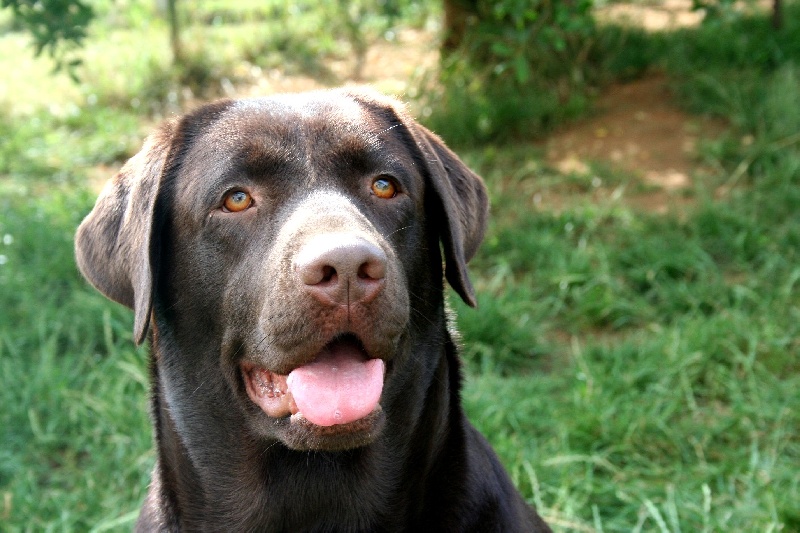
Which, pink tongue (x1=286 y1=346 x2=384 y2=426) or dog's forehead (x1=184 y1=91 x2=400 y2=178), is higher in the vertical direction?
dog's forehead (x1=184 y1=91 x2=400 y2=178)

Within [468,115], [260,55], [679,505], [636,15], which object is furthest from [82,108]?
[679,505]

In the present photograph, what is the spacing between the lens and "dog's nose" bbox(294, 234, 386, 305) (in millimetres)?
2102

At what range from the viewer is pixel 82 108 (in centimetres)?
805

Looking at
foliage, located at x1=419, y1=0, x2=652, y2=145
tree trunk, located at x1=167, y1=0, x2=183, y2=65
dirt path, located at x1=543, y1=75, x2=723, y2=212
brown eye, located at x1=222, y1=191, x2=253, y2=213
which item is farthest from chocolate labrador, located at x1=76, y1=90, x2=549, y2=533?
tree trunk, located at x1=167, y1=0, x2=183, y2=65

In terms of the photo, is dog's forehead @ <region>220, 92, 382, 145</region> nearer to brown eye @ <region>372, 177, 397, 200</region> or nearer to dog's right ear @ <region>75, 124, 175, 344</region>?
brown eye @ <region>372, 177, 397, 200</region>

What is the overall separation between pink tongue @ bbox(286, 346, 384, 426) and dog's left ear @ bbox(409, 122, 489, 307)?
0.52 metres

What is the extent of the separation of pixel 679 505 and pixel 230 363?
186 cm

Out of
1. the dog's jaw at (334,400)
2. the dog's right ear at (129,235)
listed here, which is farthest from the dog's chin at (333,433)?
the dog's right ear at (129,235)

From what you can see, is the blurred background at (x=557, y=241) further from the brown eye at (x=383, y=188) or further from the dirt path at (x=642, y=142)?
the brown eye at (x=383, y=188)

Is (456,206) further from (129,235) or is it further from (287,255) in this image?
(129,235)

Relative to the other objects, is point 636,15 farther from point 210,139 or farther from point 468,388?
point 210,139

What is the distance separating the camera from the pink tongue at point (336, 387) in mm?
2240

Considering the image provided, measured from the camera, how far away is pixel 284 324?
2.21m

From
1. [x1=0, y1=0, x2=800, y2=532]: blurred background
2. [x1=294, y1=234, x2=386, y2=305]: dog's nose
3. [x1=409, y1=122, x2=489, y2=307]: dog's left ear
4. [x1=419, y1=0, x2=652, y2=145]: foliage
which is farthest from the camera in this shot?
[x1=419, y1=0, x2=652, y2=145]: foliage
